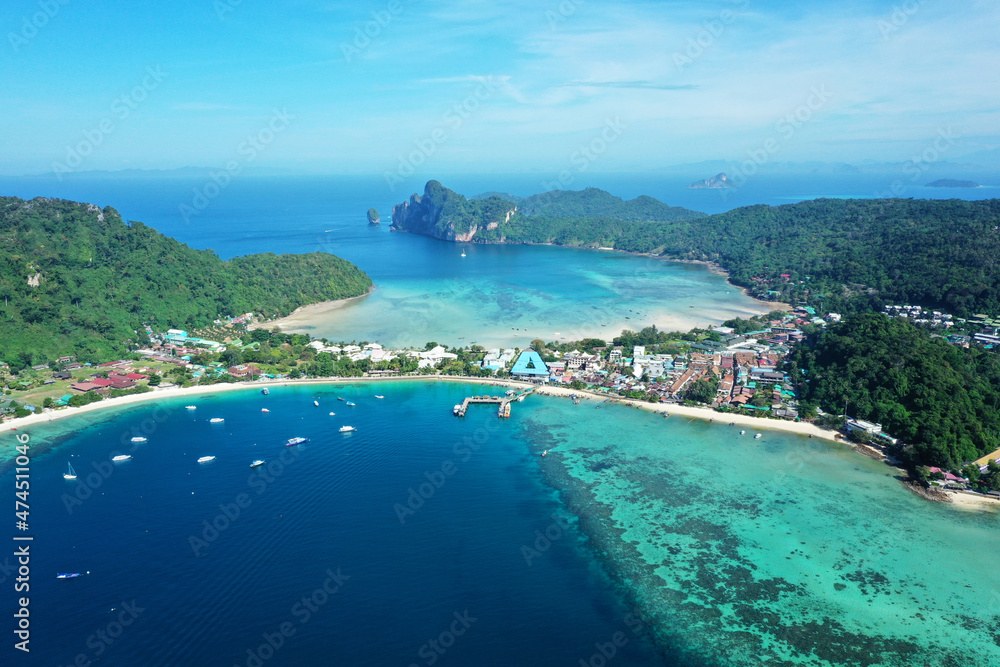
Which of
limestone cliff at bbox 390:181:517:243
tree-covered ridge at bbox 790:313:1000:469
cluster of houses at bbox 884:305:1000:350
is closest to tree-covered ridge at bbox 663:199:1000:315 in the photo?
cluster of houses at bbox 884:305:1000:350

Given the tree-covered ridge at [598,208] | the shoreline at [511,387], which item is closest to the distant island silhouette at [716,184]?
the tree-covered ridge at [598,208]

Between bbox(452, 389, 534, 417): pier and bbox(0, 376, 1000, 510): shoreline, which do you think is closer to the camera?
bbox(0, 376, 1000, 510): shoreline

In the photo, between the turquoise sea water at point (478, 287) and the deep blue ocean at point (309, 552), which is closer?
the deep blue ocean at point (309, 552)

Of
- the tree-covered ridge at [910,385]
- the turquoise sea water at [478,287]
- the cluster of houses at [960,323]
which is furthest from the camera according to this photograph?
the turquoise sea water at [478,287]

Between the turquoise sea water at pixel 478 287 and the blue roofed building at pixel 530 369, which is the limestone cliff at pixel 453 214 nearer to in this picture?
the turquoise sea water at pixel 478 287

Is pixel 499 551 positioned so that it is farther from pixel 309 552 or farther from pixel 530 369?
pixel 530 369

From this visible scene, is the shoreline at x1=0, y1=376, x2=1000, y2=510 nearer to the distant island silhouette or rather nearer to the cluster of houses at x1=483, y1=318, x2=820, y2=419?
the cluster of houses at x1=483, y1=318, x2=820, y2=419
